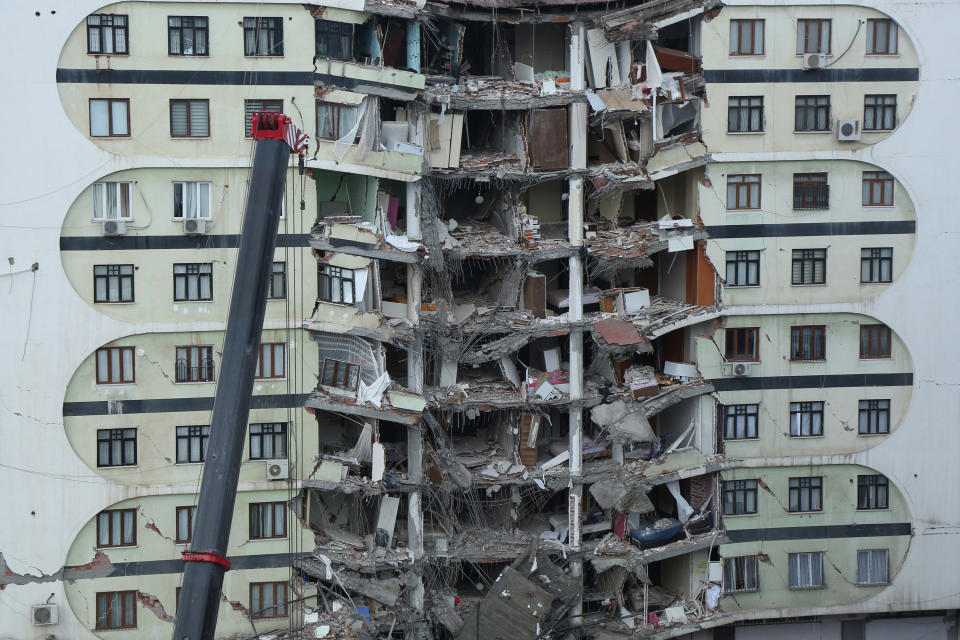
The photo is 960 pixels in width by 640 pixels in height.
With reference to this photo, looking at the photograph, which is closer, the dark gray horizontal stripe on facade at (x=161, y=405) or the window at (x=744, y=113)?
the dark gray horizontal stripe on facade at (x=161, y=405)

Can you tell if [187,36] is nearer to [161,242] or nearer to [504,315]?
[161,242]

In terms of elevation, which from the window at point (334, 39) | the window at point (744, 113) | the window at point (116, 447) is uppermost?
the window at point (334, 39)

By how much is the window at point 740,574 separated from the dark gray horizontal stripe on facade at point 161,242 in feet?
54.0

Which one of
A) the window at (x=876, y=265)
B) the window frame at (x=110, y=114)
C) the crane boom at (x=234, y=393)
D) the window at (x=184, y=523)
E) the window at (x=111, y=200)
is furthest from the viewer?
the window at (x=876, y=265)

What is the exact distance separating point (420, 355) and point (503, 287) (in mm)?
3889

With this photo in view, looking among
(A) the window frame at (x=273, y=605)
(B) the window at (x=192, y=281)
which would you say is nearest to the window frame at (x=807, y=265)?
(B) the window at (x=192, y=281)

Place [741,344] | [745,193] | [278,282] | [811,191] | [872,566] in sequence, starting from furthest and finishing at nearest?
[872,566] → [741,344] → [811,191] → [745,193] → [278,282]

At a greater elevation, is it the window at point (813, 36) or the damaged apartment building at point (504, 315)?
the window at point (813, 36)

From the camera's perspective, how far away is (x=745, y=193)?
40.8 metres

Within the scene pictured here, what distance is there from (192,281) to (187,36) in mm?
6904

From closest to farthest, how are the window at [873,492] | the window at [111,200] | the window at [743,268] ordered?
the window at [111,200] → the window at [743,268] → the window at [873,492]

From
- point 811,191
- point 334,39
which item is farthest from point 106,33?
Answer: point 811,191

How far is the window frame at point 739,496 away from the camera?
41344 mm

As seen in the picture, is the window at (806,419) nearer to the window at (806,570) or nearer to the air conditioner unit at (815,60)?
the window at (806,570)
